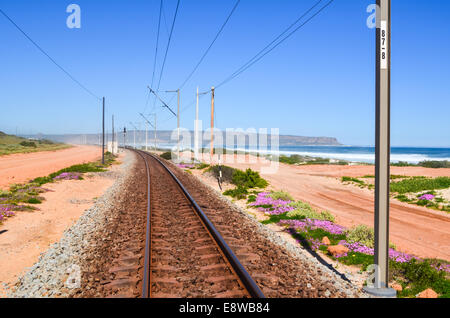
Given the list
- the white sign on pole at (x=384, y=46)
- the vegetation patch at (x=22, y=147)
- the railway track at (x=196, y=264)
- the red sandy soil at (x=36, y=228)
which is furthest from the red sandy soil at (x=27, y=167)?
the white sign on pole at (x=384, y=46)

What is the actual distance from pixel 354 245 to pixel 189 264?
4.79 metres

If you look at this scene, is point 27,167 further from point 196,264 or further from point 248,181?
point 196,264

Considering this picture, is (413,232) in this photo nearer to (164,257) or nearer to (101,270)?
(164,257)

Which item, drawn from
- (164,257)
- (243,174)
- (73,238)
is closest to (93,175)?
(243,174)

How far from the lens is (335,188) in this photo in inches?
958

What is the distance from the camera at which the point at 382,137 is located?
5438 millimetres

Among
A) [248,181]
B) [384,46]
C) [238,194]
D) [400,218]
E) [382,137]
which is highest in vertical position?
[384,46]

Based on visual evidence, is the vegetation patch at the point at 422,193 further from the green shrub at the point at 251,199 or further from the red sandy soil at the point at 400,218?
the green shrub at the point at 251,199

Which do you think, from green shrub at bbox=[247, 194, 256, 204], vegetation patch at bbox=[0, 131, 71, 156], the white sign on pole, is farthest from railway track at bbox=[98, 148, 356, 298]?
vegetation patch at bbox=[0, 131, 71, 156]

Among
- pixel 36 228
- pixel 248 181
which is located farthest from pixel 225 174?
pixel 36 228

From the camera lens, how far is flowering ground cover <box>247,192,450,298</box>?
620cm

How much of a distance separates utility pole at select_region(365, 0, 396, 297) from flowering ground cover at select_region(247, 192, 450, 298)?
704 mm

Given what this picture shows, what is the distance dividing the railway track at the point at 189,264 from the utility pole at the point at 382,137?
230 cm
